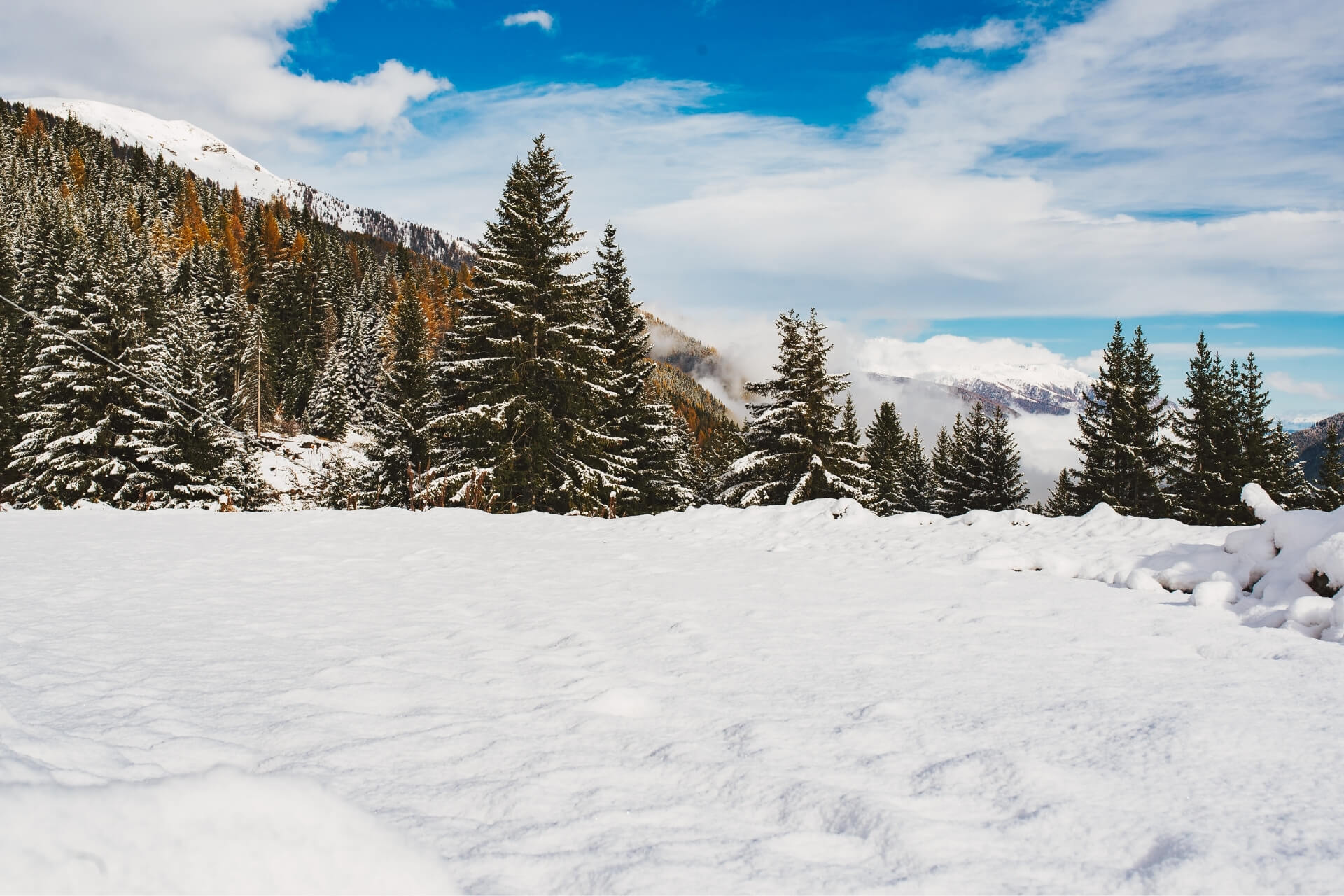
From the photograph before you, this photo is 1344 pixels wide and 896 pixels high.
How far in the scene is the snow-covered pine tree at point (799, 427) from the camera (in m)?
25.0

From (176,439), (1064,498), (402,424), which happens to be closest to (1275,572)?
(402,424)

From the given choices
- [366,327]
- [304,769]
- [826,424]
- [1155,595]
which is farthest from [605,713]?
[366,327]

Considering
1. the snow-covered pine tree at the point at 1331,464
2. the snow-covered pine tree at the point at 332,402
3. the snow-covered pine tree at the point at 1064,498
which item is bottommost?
the snow-covered pine tree at the point at 1064,498

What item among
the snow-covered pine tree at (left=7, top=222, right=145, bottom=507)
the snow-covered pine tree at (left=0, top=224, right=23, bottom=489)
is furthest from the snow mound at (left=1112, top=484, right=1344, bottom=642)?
the snow-covered pine tree at (left=0, top=224, right=23, bottom=489)

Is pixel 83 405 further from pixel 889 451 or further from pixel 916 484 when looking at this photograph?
pixel 889 451

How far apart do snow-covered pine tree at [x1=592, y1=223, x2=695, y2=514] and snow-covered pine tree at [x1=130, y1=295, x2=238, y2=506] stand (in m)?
13.3

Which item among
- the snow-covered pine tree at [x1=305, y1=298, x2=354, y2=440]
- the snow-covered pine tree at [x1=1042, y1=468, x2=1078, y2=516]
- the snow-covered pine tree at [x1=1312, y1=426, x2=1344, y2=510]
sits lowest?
the snow-covered pine tree at [x1=1042, y1=468, x2=1078, y2=516]

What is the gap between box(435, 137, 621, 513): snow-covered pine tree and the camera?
58.9 feet

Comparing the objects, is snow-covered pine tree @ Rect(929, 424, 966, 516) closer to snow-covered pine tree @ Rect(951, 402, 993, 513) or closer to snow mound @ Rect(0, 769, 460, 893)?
snow-covered pine tree @ Rect(951, 402, 993, 513)

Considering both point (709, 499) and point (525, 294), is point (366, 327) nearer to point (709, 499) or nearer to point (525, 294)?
point (709, 499)

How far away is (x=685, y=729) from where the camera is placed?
295 centimetres

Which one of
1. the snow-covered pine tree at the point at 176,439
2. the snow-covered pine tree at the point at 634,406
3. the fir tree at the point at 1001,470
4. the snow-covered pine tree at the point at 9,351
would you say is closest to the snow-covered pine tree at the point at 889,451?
the fir tree at the point at 1001,470

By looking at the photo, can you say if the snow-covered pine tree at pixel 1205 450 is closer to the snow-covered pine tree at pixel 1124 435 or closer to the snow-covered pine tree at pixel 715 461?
the snow-covered pine tree at pixel 1124 435

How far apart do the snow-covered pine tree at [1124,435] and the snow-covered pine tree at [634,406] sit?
19.8 metres
